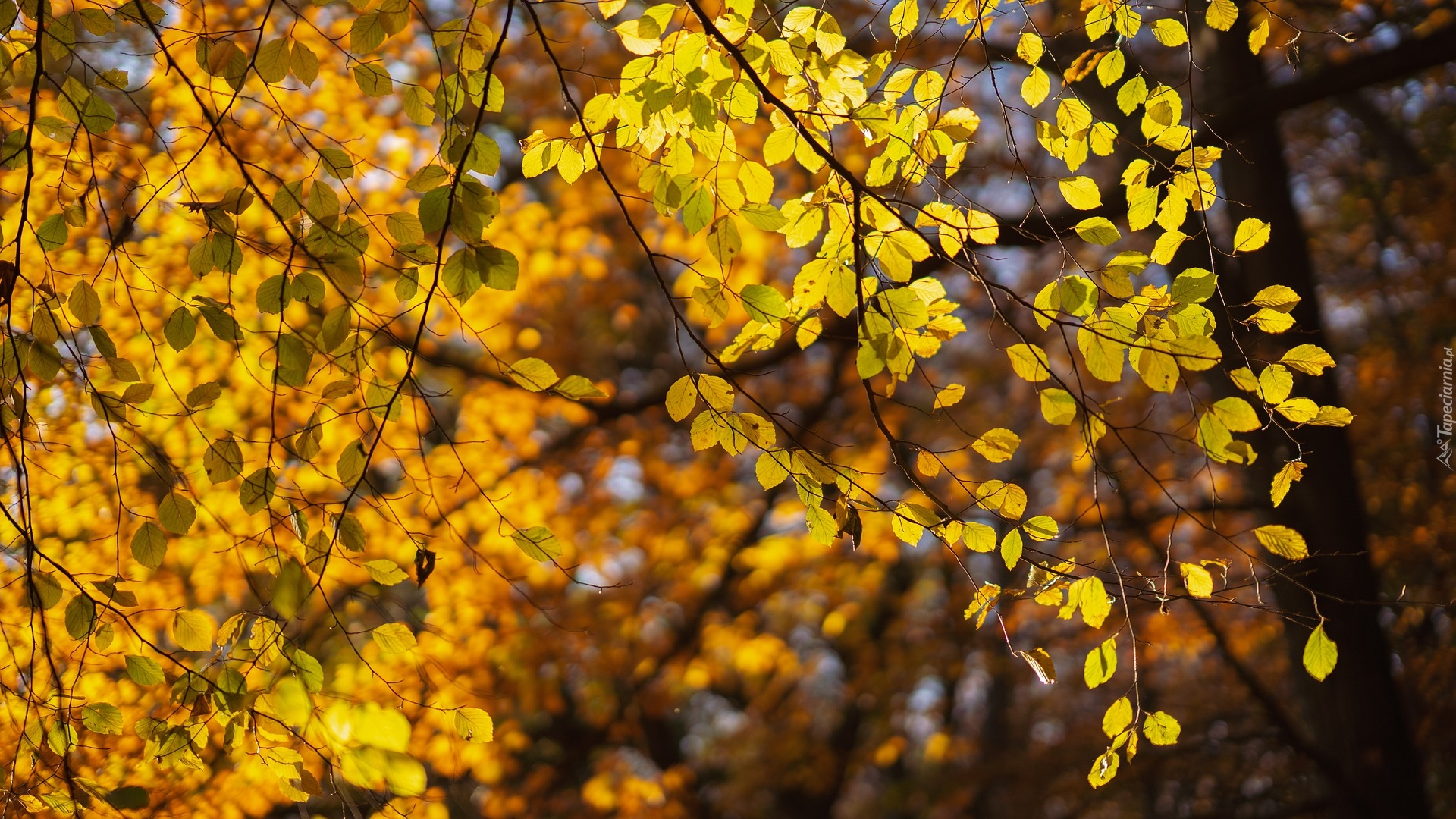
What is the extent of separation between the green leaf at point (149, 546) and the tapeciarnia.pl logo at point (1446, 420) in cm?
572

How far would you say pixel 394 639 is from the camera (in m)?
1.77

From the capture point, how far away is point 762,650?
25.4 ft

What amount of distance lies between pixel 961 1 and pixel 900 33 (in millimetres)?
141

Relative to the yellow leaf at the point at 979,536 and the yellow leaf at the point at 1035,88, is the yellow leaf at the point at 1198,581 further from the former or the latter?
the yellow leaf at the point at 1035,88

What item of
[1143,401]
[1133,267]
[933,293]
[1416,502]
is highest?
[933,293]

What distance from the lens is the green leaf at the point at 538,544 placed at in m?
1.63

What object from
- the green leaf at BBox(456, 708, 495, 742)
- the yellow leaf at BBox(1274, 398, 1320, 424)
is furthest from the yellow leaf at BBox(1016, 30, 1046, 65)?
the green leaf at BBox(456, 708, 495, 742)

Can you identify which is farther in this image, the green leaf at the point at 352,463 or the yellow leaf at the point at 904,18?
the yellow leaf at the point at 904,18

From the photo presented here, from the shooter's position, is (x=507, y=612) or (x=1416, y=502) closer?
(x=1416, y=502)

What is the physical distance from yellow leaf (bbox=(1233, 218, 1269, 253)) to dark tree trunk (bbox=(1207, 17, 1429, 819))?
224cm

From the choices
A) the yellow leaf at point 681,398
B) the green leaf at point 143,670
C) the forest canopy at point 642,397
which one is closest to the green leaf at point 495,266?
the forest canopy at point 642,397

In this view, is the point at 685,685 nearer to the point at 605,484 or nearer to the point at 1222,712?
the point at 605,484

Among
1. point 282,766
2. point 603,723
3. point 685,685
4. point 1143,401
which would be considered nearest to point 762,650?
point 685,685

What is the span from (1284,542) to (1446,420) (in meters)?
4.34
